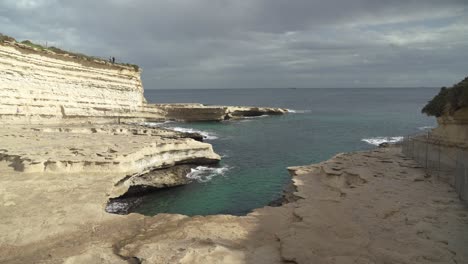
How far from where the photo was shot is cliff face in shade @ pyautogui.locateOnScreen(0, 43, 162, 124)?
29.1 meters

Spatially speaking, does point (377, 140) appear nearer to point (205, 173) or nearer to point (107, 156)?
point (205, 173)

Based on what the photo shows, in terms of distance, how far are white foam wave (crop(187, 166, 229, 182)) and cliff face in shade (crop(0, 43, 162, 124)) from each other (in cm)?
1663

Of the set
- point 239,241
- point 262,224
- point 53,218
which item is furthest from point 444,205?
point 53,218

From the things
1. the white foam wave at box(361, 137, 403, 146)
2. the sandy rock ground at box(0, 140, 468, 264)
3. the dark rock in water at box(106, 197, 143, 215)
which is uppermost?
the sandy rock ground at box(0, 140, 468, 264)

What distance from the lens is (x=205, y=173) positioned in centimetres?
2555

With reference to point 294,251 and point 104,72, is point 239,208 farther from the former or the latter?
point 104,72

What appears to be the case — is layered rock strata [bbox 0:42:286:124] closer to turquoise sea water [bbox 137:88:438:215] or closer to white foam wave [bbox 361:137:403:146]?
turquoise sea water [bbox 137:88:438:215]

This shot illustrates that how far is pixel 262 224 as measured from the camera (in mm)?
10641

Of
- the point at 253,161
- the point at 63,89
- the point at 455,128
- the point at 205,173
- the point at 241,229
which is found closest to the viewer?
the point at 241,229

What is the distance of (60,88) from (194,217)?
29.7m

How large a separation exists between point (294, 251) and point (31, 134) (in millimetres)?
21515

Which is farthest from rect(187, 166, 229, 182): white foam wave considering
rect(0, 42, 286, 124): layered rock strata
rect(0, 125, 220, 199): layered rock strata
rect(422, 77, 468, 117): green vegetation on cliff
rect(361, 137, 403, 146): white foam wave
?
rect(361, 137, 403, 146): white foam wave

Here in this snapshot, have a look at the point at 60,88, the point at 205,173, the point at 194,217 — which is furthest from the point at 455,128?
the point at 60,88

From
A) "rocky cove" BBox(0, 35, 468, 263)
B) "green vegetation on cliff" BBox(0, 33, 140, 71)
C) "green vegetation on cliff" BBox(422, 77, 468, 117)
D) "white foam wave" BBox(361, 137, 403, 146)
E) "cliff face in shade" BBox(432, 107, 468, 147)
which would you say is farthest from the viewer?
"white foam wave" BBox(361, 137, 403, 146)
